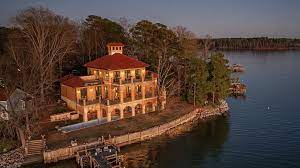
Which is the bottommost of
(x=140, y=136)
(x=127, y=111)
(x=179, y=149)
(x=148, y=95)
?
(x=179, y=149)

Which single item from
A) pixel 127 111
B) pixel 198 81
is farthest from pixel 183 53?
pixel 127 111

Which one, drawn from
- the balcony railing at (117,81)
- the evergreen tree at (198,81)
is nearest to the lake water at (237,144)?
the evergreen tree at (198,81)

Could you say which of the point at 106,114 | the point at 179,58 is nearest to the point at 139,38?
the point at 179,58

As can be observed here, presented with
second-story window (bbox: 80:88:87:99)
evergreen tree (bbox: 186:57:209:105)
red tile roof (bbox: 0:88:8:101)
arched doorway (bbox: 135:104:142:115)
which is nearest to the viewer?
red tile roof (bbox: 0:88:8:101)

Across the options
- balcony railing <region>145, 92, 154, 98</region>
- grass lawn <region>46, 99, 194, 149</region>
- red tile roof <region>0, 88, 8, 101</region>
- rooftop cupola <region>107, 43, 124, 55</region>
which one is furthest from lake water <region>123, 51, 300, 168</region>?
rooftop cupola <region>107, 43, 124, 55</region>

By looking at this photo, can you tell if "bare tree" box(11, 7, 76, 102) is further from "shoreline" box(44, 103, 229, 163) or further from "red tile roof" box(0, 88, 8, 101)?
"shoreline" box(44, 103, 229, 163)

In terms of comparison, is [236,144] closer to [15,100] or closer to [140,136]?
[140,136]

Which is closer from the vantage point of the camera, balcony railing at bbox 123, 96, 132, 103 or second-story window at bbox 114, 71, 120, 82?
balcony railing at bbox 123, 96, 132, 103

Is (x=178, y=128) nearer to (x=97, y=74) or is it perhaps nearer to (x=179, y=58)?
(x=97, y=74)
